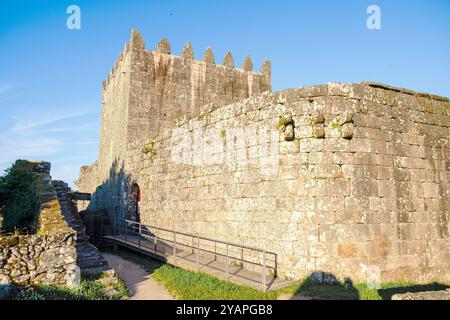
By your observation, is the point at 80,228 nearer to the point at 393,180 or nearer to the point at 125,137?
the point at 125,137

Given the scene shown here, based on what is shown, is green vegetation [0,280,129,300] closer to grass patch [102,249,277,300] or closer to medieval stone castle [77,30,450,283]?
grass patch [102,249,277,300]

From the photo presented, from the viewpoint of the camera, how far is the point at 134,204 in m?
14.8

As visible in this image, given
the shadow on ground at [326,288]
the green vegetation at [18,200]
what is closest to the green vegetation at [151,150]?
the green vegetation at [18,200]

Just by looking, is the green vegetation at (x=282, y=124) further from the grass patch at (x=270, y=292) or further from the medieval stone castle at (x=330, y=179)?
the grass patch at (x=270, y=292)

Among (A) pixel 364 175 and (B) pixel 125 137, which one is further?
(B) pixel 125 137

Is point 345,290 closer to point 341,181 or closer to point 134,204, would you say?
point 341,181

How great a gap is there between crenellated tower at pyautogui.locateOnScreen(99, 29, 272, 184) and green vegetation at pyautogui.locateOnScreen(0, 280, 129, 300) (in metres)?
9.76

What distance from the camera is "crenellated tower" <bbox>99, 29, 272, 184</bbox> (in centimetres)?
1602

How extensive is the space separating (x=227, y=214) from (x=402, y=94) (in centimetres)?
523

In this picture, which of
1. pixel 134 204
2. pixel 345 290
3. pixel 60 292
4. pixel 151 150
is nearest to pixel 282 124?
pixel 345 290

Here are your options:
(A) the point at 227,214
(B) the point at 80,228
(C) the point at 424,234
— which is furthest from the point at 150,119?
(C) the point at 424,234

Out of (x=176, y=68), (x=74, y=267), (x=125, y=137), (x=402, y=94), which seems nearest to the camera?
(x=74, y=267)

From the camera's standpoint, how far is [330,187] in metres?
7.24

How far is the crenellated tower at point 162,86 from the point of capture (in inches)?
631
